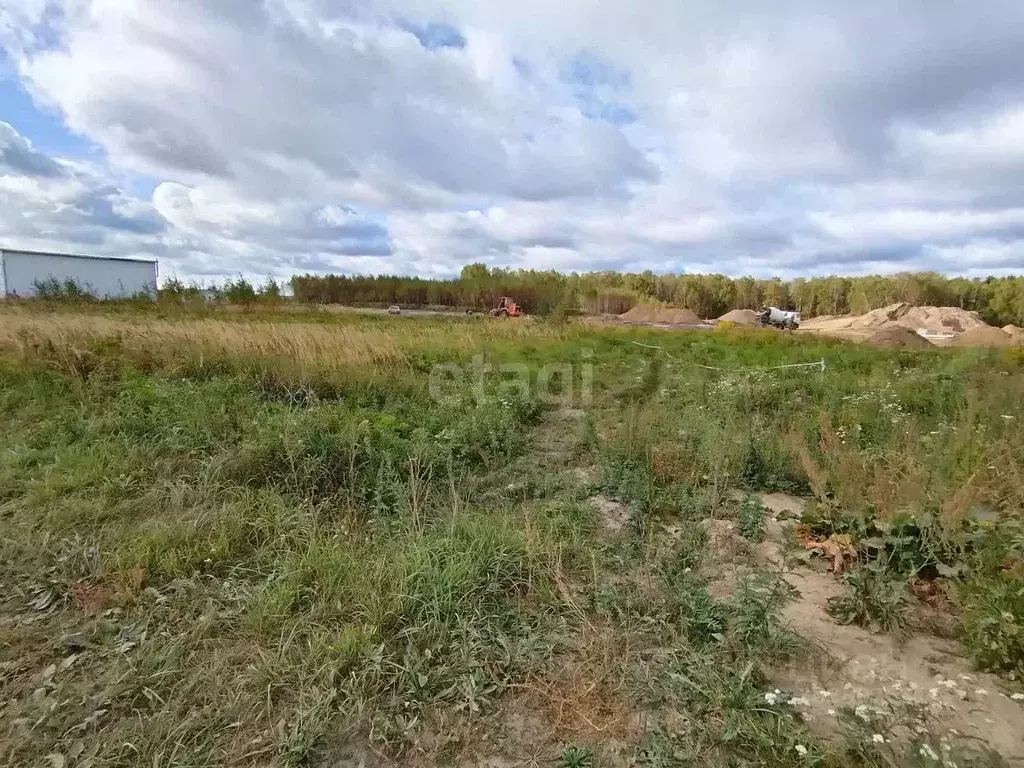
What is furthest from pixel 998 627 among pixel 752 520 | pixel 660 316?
pixel 660 316

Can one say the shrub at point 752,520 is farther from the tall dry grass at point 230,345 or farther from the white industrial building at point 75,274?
the white industrial building at point 75,274

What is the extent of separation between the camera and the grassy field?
6.88 ft

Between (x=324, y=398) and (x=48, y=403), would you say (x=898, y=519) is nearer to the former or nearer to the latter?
(x=324, y=398)

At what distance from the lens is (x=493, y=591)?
297cm

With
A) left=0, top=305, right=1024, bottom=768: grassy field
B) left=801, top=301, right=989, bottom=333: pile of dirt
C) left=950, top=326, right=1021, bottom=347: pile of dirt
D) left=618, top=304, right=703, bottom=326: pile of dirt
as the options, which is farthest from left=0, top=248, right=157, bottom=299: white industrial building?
left=801, top=301, right=989, bottom=333: pile of dirt

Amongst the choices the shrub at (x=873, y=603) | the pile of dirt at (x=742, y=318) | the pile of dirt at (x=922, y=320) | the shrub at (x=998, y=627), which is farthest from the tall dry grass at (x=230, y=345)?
the pile of dirt at (x=742, y=318)

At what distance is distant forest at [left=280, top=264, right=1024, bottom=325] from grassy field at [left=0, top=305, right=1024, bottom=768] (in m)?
28.6

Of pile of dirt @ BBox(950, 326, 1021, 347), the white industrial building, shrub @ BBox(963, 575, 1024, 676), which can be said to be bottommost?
pile of dirt @ BBox(950, 326, 1021, 347)

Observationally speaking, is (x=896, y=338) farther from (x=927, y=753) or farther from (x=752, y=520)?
(x=927, y=753)

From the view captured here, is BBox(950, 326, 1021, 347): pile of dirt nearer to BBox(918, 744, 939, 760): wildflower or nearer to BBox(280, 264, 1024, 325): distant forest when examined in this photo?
BBox(280, 264, 1024, 325): distant forest

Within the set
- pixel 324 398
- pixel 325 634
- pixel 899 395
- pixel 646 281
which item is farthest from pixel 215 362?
pixel 646 281

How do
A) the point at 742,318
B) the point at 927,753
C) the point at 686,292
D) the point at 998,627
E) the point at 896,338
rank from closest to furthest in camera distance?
1. the point at 927,753
2. the point at 998,627
3. the point at 896,338
4. the point at 742,318
5. the point at 686,292

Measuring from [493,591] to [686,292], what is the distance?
165 ft

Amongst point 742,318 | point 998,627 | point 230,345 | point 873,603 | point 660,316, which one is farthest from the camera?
point 660,316
